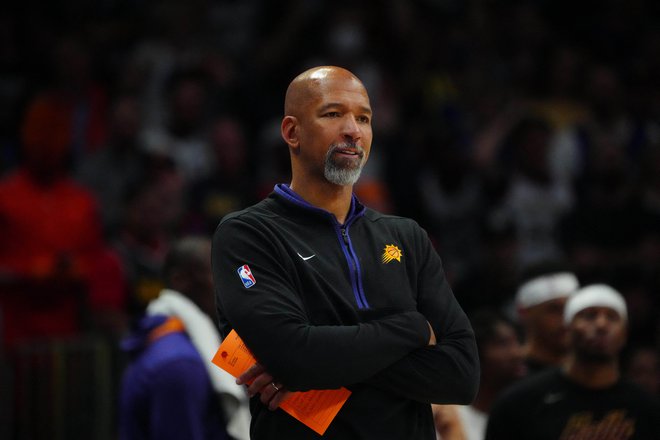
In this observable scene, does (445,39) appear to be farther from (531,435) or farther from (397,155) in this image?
(531,435)

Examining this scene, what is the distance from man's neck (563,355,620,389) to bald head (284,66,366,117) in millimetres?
2661

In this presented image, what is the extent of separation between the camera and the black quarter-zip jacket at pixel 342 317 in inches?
132

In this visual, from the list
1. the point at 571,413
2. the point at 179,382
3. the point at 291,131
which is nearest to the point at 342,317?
the point at 291,131

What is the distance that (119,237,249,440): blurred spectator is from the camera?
476 cm

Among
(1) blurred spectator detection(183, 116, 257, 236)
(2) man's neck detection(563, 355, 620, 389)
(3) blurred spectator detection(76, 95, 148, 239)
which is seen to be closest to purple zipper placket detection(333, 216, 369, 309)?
(2) man's neck detection(563, 355, 620, 389)

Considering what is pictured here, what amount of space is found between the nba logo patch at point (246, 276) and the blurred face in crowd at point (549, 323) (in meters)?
3.38

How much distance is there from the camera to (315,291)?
346 cm

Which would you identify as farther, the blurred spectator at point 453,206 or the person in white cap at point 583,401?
the blurred spectator at point 453,206

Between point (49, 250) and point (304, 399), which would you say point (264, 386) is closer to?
point (304, 399)

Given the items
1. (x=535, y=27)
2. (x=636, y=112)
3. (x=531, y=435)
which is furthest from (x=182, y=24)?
(x=531, y=435)

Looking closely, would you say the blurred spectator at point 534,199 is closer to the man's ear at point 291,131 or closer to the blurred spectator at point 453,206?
the blurred spectator at point 453,206

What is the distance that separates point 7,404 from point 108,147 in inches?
117

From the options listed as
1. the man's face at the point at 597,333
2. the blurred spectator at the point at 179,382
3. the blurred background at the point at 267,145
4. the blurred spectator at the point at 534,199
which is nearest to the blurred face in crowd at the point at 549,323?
the man's face at the point at 597,333

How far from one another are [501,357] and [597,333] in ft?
2.78
